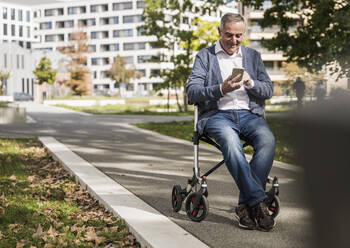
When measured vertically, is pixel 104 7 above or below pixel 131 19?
Result: above

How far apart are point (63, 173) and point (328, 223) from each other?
727cm

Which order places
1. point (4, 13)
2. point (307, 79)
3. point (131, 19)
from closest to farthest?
1. point (307, 79)
2. point (4, 13)
3. point (131, 19)

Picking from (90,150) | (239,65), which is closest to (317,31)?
(90,150)

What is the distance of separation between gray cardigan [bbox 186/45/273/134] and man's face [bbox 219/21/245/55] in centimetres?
13

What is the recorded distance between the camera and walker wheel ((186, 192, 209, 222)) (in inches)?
176

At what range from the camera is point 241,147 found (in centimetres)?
440

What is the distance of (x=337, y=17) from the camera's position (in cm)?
1482

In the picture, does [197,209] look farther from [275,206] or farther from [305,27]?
[305,27]

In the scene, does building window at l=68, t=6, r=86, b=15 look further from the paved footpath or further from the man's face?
the man's face

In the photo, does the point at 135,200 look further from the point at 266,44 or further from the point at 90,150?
the point at 266,44

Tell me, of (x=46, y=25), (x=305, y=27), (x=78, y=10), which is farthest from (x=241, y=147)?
(x=46, y=25)

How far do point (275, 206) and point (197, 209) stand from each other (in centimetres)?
66

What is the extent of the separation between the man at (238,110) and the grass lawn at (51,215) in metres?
1.00

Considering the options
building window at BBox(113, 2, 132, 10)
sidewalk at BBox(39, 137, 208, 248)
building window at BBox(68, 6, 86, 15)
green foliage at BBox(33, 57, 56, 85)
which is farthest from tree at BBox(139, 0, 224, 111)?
building window at BBox(68, 6, 86, 15)
